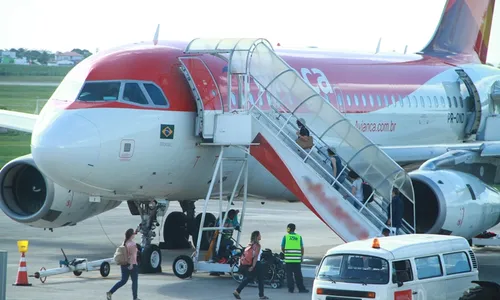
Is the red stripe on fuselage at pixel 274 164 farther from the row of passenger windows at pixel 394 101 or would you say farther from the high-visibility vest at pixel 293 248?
the row of passenger windows at pixel 394 101

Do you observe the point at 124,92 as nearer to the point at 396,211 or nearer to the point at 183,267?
the point at 183,267

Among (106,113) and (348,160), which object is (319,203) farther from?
(106,113)

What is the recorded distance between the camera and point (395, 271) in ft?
56.2

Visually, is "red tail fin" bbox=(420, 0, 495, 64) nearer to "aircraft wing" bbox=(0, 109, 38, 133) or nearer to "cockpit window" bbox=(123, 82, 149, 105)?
"aircraft wing" bbox=(0, 109, 38, 133)

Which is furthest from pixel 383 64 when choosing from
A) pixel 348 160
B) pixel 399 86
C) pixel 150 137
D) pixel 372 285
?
pixel 372 285

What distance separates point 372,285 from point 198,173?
654 cm

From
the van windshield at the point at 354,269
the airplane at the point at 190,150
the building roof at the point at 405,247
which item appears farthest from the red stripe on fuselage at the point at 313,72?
the van windshield at the point at 354,269

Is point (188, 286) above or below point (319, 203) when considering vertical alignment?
below

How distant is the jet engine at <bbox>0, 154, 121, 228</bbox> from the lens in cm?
Answer: 2491

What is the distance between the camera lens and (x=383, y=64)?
96.1 ft

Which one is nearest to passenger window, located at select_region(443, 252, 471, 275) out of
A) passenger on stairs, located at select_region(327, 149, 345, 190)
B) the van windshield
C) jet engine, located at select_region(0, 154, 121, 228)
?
the van windshield

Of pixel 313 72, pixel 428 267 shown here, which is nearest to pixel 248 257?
pixel 428 267

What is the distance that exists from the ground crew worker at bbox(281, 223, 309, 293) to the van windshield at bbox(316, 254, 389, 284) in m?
2.72

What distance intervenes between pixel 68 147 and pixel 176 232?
790cm
